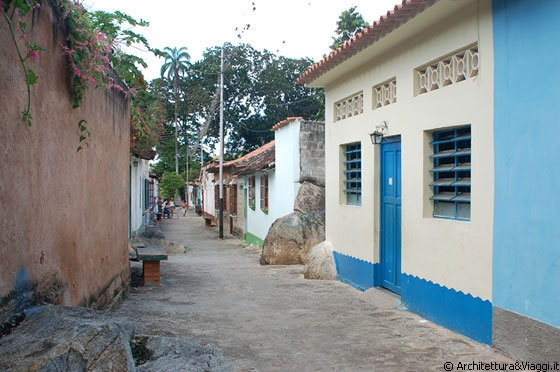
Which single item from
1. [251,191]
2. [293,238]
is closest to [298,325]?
[293,238]

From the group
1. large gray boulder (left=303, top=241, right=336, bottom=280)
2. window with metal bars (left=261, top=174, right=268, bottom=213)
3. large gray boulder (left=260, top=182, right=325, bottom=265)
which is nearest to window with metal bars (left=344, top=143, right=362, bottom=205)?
large gray boulder (left=303, top=241, right=336, bottom=280)

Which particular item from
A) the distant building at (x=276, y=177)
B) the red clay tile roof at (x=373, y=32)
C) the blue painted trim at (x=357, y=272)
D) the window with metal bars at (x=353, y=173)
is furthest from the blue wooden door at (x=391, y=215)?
the distant building at (x=276, y=177)

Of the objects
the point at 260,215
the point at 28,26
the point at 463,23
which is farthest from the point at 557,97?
the point at 260,215

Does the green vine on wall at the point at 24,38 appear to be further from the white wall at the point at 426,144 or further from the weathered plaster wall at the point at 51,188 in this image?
the white wall at the point at 426,144

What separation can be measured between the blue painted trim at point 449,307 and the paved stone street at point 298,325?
12 centimetres

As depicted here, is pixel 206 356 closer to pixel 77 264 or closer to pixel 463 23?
pixel 77 264

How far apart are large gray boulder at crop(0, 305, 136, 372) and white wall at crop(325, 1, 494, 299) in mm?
3837

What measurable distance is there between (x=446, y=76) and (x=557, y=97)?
2.01 m

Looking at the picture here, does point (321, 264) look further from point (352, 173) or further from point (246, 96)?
point (246, 96)

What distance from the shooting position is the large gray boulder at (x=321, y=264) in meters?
10.3

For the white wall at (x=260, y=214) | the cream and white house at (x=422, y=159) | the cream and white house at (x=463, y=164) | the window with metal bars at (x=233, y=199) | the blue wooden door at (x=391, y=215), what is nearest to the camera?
the cream and white house at (x=463, y=164)

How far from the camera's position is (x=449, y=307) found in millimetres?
6152

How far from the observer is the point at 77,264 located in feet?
17.1

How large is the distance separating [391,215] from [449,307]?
84.2 inches
